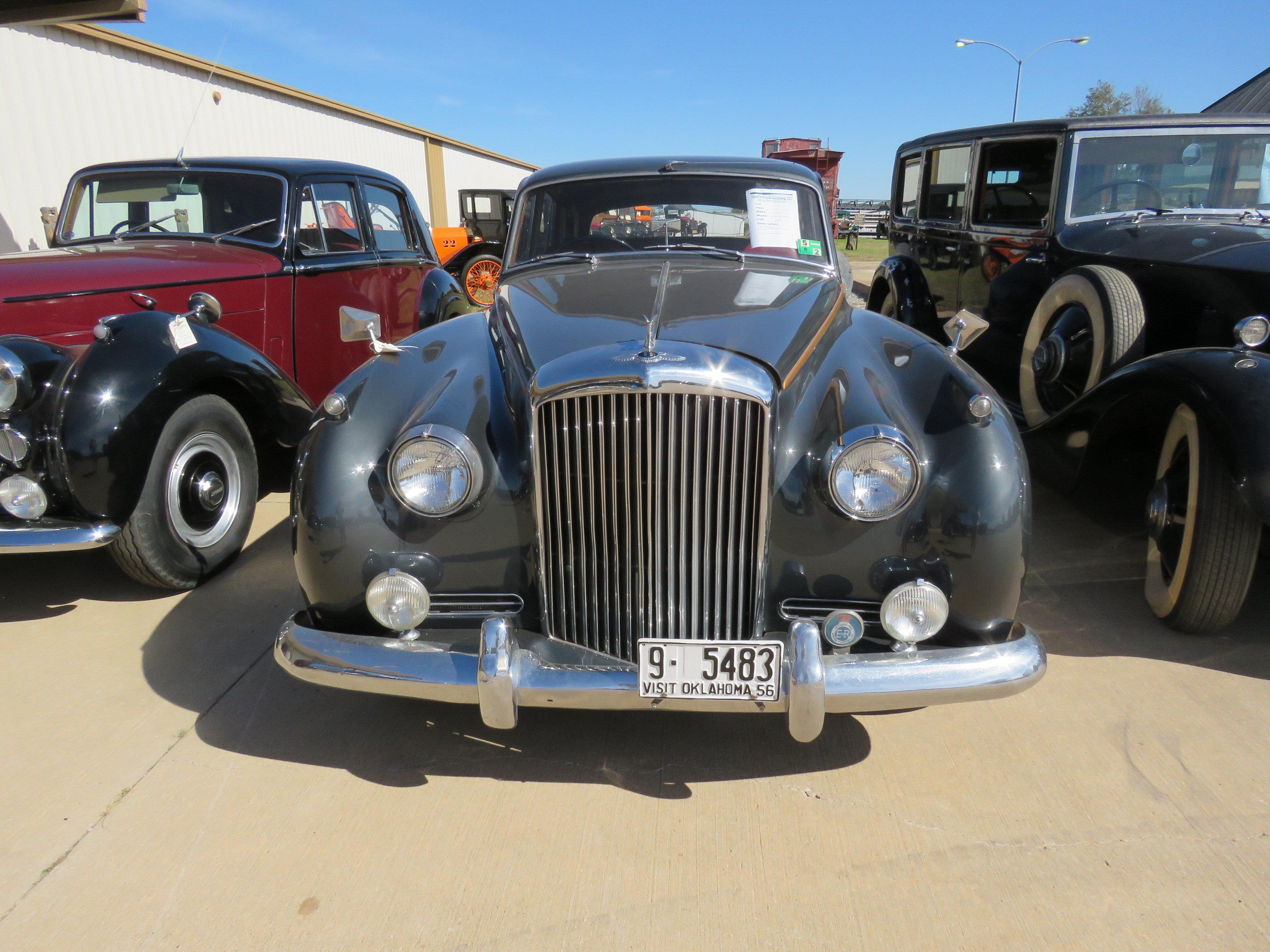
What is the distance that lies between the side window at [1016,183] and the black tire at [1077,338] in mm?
750

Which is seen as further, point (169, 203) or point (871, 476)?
point (169, 203)

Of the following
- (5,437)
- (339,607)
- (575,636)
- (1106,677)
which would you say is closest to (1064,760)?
(1106,677)

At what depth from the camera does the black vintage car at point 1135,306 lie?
2.76 m

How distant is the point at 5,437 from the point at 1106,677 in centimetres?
396

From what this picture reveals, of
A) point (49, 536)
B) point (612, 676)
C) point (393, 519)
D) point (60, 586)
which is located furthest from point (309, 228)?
point (612, 676)

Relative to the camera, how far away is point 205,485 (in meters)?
3.47

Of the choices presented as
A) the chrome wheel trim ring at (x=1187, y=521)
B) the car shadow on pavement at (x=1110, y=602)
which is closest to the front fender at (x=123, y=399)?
the car shadow on pavement at (x=1110, y=602)

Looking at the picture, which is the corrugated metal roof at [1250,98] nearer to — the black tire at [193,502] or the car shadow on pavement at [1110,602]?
the car shadow on pavement at [1110,602]

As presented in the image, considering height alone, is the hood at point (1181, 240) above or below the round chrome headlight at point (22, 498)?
above

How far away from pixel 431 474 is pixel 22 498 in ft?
5.83

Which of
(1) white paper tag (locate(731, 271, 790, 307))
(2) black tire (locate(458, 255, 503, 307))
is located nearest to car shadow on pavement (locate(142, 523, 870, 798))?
(1) white paper tag (locate(731, 271, 790, 307))

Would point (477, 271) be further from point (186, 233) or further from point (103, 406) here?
point (103, 406)

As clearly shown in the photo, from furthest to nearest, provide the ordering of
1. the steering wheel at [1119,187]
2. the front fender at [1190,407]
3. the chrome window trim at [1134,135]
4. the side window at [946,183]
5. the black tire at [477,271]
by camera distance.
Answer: the black tire at [477,271]
the side window at [946,183]
the steering wheel at [1119,187]
the chrome window trim at [1134,135]
the front fender at [1190,407]

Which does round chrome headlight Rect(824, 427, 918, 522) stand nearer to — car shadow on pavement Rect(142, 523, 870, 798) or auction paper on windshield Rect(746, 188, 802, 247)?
car shadow on pavement Rect(142, 523, 870, 798)
